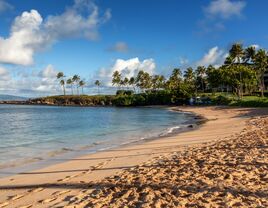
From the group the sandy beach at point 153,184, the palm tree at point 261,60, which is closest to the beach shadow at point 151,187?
the sandy beach at point 153,184

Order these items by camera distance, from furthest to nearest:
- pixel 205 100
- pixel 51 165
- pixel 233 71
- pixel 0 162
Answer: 1. pixel 205 100
2. pixel 233 71
3. pixel 0 162
4. pixel 51 165

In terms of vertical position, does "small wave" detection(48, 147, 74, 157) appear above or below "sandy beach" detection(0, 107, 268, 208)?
below

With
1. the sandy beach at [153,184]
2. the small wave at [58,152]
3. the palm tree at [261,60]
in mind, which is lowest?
the small wave at [58,152]

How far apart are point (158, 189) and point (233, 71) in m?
95.5

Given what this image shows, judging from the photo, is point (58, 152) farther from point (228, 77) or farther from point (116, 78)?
point (116, 78)

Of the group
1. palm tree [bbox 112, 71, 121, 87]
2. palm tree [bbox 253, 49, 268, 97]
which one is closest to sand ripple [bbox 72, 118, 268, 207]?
palm tree [bbox 253, 49, 268, 97]

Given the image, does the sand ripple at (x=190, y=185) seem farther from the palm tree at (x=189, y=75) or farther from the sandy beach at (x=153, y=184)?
the palm tree at (x=189, y=75)

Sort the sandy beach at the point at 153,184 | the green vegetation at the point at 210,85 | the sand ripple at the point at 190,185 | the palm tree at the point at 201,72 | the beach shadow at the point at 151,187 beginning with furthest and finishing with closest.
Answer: the palm tree at the point at 201,72 → the green vegetation at the point at 210,85 → the beach shadow at the point at 151,187 → the sandy beach at the point at 153,184 → the sand ripple at the point at 190,185

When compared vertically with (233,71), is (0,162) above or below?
below

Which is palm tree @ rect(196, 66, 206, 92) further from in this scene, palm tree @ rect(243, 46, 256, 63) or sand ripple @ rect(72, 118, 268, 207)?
sand ripple @ rect(72, 118, 268, 207)

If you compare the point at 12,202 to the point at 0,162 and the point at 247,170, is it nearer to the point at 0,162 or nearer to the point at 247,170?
the point at 247,170

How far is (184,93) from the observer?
122 meters

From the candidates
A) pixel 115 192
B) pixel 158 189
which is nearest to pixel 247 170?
pixel 158 189

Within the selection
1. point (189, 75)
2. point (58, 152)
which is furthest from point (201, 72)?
point (58, 152)
